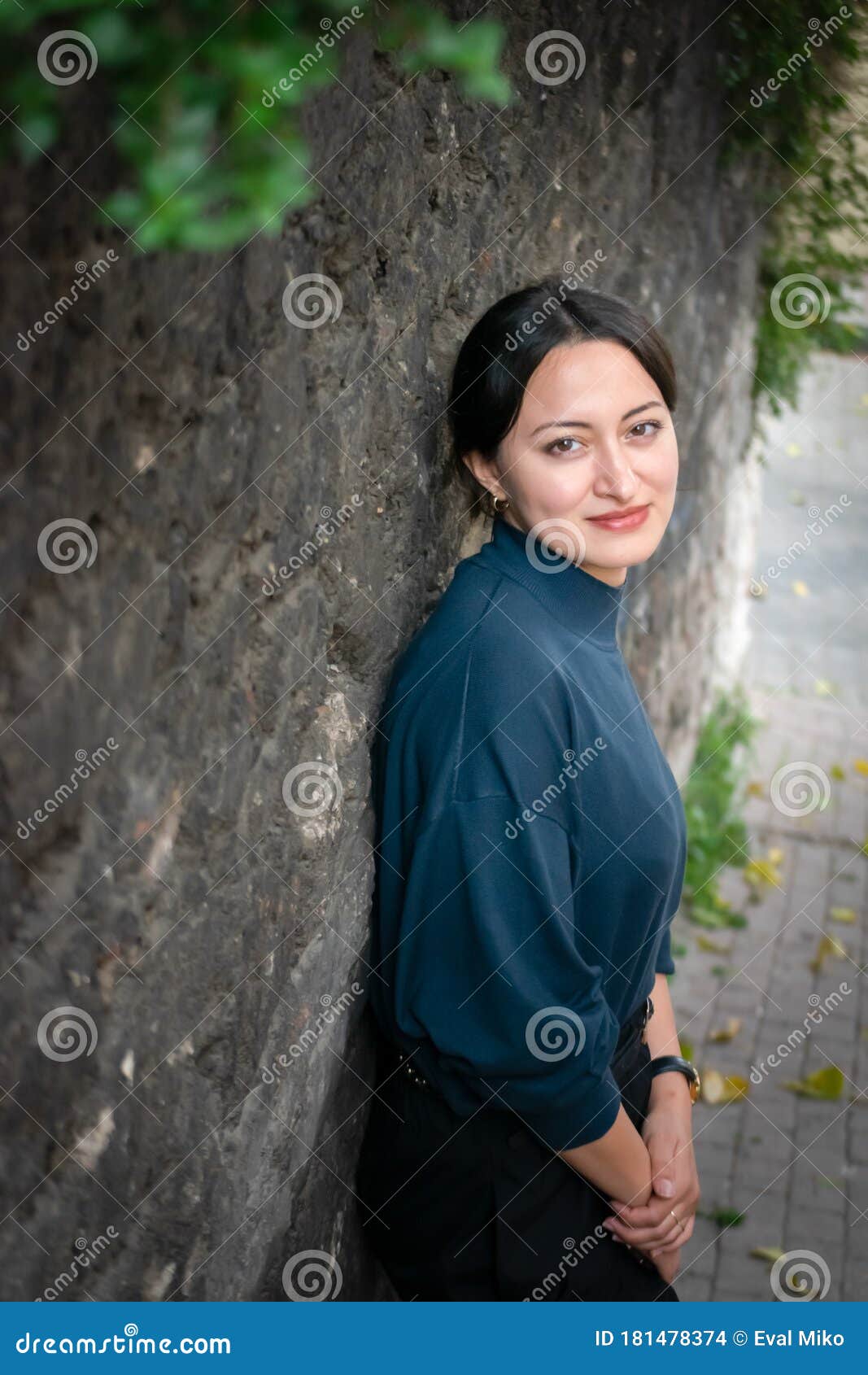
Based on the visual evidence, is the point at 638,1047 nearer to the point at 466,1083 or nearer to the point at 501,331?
the point at 466,1083

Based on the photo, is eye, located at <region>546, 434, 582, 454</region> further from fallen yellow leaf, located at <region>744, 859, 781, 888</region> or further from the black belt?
fallen yellow leaf, located at <region>744, 859, 781, 888</region>

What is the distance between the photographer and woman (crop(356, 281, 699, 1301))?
202 centimetres

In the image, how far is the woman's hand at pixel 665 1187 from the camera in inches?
A: 91.3

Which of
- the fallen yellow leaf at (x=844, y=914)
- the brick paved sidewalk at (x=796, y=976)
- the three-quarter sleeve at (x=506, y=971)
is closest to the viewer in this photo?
the three-quarter sleeve at (x=506, y=971)

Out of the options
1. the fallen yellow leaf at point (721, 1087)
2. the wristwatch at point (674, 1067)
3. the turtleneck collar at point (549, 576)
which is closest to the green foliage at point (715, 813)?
the fallen yellow leaf at point (721, 1087)

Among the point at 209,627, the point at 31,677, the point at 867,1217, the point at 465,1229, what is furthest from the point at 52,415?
the point at 867,1217

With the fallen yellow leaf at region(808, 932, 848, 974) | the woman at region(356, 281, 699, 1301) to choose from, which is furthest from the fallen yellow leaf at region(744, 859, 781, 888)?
the woman at region(356, 281, 699, 1301)

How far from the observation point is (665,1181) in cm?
236

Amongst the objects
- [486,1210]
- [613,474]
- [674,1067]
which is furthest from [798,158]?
[486,1210]

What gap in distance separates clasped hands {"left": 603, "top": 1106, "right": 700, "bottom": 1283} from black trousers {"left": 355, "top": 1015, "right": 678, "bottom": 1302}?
3 centimetres

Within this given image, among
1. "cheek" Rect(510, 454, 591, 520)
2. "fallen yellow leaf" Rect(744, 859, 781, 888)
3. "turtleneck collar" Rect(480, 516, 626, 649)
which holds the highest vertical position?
"fallen yellow leaf" Rect(744, 859, 781, 888)

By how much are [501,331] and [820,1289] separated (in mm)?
2739

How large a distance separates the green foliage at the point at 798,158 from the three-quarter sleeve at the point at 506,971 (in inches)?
113

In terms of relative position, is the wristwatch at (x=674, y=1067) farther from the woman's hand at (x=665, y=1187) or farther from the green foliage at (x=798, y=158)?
the green foliage at (x=798, y=158)
